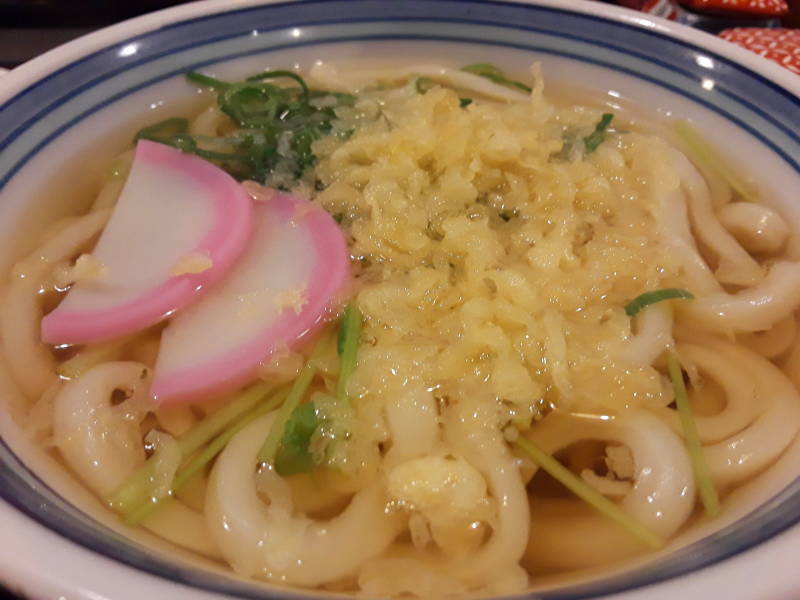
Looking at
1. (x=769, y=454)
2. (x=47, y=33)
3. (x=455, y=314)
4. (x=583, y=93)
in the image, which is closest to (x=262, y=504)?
(x=455, y=314)

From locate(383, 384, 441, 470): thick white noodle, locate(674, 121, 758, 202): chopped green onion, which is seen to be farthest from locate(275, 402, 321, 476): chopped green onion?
locate(674, 121, 758, 202): chopped green onion

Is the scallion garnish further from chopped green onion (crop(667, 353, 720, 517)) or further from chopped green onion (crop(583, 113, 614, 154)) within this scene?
chopped green onion (crop(667, 353, 720, 517))

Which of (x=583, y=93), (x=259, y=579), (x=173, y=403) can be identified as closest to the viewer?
(x=259, y=579)

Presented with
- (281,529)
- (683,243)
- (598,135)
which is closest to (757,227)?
(683,243)

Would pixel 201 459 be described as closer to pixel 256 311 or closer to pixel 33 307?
pixel 256 311

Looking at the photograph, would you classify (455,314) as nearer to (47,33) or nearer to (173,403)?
(173,403)

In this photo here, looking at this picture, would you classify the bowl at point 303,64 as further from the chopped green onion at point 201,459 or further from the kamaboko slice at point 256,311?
the kamaboko slice at point 256,311

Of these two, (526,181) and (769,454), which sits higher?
(526,181)
